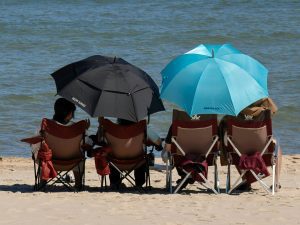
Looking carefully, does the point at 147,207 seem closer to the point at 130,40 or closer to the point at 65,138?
the point at 65,138

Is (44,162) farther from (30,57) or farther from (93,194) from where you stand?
(30,57)

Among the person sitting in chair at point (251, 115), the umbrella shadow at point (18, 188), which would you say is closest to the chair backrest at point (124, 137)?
the person sitting in chair at point (251, 115)

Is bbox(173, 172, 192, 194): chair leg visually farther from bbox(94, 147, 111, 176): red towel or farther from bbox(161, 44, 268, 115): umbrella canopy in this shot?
bbox(94, 147, 111, 176): red towel

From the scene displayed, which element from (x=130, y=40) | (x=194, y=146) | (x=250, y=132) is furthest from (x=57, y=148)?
(x=130, y=40)

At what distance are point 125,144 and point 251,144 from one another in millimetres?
1275

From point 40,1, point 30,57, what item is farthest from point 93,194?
point 40,1

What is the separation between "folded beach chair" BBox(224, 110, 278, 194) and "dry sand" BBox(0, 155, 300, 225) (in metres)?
0.27

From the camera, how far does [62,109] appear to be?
9.64m

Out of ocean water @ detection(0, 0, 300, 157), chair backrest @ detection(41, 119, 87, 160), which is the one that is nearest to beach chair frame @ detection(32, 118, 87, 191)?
chair backrest @ detection(41, 119, 87, 160)

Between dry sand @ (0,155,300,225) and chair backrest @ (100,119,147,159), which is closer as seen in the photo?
dry sand @ (0,155,300,225)

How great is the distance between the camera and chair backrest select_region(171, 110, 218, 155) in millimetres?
9539

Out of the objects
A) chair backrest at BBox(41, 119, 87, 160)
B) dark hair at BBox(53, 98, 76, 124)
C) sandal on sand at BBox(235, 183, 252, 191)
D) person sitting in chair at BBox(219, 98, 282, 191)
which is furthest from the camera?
sandal on sand at BBox(235, 183, 252, 191)

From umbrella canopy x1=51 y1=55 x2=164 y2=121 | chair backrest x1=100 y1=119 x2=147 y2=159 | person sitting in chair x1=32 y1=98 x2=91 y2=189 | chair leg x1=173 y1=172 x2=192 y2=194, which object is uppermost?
umbrella canopy x1=51 y1=55 x2=164 y2=121

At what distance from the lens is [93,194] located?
31.2 ft
